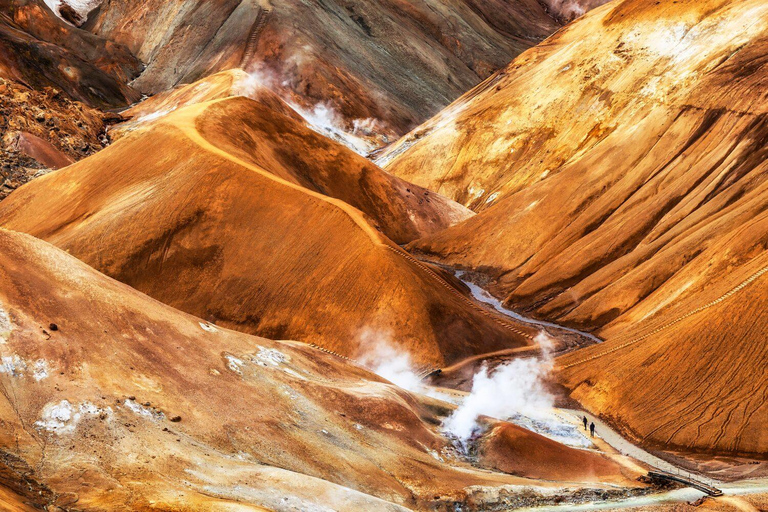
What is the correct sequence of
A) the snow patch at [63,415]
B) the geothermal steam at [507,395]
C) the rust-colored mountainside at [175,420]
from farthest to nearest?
1. the geothermal steam at [507,395]
2. the snow patch at [63,415]
3. the rust-colored mountainside at [175,420]

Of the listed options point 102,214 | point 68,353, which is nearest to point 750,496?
point 68,353

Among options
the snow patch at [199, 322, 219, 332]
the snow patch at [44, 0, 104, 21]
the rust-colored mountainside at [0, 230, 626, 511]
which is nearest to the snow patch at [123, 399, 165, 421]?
the rust-colored mountainside at [0, 230, 626, 511]

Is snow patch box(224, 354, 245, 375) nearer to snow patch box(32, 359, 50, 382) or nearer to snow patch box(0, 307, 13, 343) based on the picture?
snow patch box(32, 359, 50, 382)

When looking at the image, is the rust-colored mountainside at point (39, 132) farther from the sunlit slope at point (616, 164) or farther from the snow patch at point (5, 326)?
the snow patch at point (5, 326)

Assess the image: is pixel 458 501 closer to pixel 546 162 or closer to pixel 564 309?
pixel 564 309

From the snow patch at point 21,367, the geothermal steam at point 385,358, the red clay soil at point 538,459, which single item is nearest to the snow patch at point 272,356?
the red clay soil at point 538,459

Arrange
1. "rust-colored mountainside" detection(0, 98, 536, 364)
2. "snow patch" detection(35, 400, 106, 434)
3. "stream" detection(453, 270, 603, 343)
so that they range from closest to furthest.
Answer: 1. "snow patch" detection(35, 400, 106, 434)
2. "rust-colored mountainside" detection(0, 98, 536, 364)
3. "stream" detection(453, 270, 603, 343)
